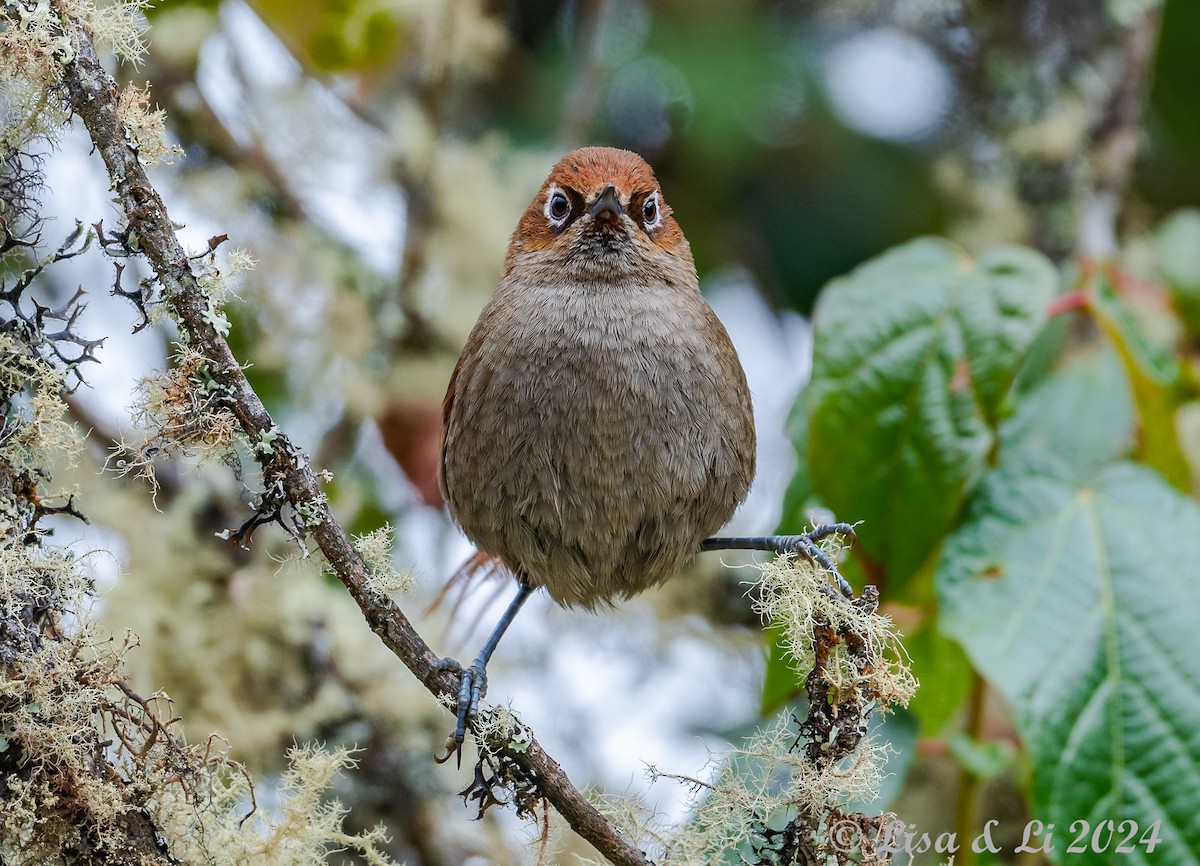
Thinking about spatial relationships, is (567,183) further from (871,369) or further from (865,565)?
(865,565)

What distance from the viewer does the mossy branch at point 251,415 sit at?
5.91 ft

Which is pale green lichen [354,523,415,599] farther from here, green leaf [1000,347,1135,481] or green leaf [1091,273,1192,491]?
green leaf [1091,273,1192,491]

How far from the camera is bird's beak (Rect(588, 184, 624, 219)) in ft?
10.4

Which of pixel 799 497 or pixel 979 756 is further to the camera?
pixel 799 497

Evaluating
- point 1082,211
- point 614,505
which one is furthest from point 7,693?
point 1082,211

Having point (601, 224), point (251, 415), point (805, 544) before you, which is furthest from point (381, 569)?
point (601, 224)

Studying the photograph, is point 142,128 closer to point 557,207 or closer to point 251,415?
point 251,415

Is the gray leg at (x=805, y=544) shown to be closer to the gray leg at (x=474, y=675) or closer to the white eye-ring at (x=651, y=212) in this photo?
the gray leg at (x=474, y=675)

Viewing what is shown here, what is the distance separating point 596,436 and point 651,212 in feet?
2.88

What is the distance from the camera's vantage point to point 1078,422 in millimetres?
3334

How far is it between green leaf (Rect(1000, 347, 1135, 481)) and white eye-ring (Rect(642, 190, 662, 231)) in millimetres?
1117

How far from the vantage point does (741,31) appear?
16.0 feet

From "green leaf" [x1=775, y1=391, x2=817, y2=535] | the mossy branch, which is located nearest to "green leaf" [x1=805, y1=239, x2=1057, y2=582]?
"green leaf" [x1=775, y1=391, x2=817, y2=535]

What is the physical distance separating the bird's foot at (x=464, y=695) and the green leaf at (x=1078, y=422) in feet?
4.98
